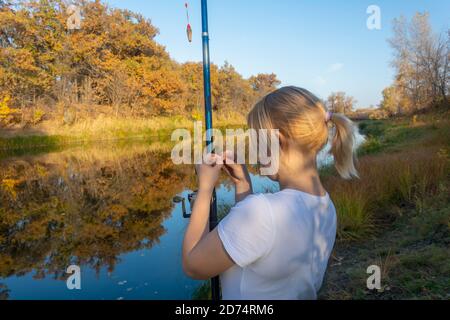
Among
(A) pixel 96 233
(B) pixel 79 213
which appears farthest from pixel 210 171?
(B) pixel 79 213

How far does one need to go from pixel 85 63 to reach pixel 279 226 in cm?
2308

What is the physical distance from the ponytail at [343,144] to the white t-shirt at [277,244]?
0.94 feet

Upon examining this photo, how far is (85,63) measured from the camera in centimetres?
2095

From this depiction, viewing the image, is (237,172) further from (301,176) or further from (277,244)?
(277,244)

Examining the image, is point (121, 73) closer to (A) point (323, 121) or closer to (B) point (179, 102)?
(B) point (179, 102)

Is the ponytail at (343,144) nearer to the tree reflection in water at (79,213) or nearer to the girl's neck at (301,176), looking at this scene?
the girl's neck at (301,176)

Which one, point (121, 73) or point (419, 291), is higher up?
point (121, 73)

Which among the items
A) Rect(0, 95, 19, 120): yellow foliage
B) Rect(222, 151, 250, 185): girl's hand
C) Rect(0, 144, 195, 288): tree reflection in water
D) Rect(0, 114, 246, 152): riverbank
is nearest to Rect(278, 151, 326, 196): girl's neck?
Rect(222, 151, 250, 185): girl's hand

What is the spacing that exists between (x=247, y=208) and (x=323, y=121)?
0.42 meters

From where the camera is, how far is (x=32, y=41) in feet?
60.8

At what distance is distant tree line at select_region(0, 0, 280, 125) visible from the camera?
17.7 meters

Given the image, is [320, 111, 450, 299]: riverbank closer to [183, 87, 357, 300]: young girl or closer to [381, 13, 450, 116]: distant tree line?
[183, 87, 357, 300]: young girl
